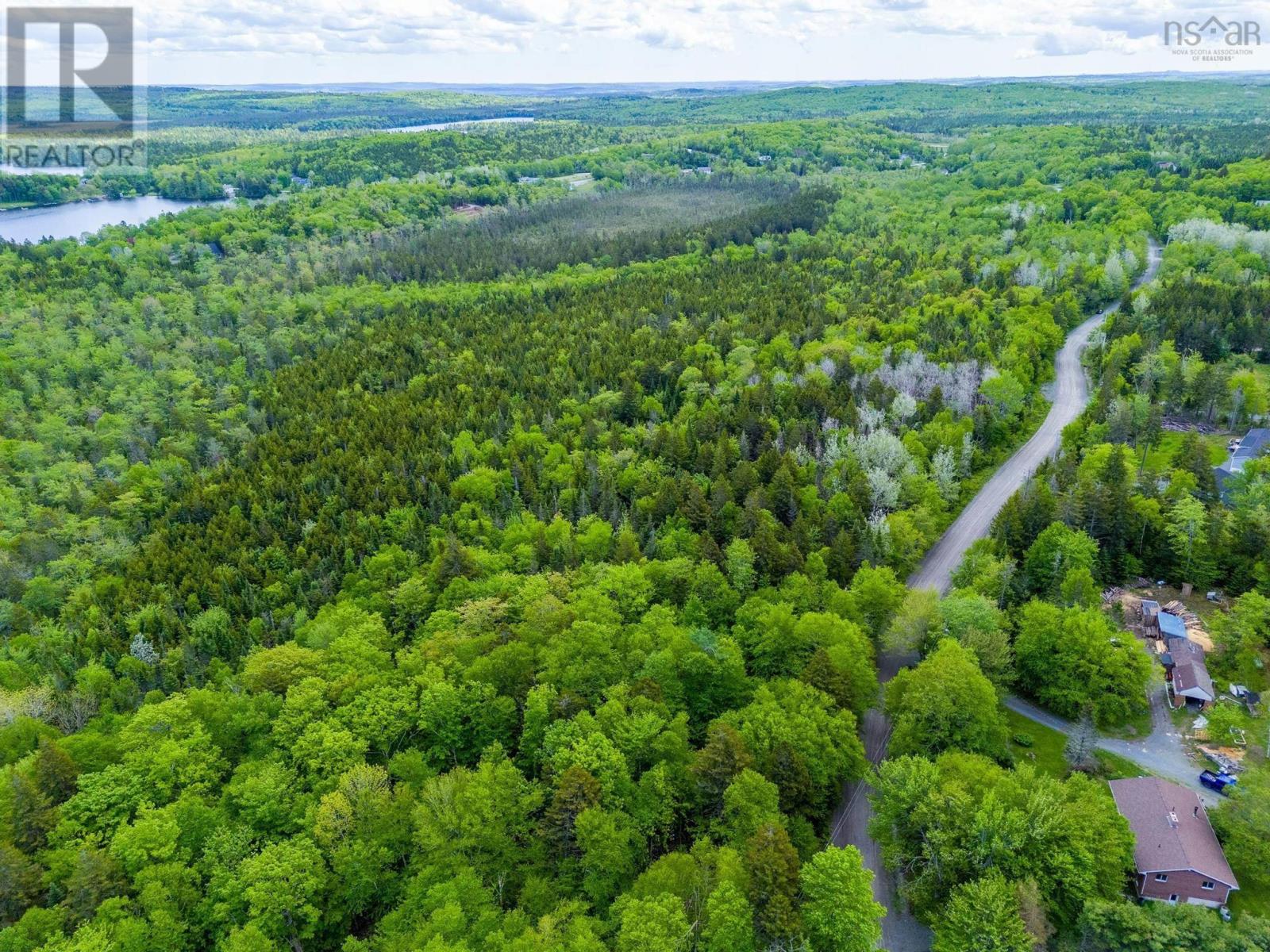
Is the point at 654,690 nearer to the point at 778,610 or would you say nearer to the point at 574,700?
the point at 574,700

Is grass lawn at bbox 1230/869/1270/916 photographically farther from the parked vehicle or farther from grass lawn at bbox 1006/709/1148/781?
grass lawn at bbox 1006/709/1148/781

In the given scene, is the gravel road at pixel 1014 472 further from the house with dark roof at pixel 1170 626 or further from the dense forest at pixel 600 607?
the house with dark roof at pixel 1170 626

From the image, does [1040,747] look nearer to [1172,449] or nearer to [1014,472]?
[1014,472]

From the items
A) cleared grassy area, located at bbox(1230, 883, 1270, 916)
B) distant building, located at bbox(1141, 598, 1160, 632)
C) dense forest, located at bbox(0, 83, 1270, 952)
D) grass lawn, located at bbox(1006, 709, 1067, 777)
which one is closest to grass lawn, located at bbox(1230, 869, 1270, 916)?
cleared grassy area, located at bbox(1230, 883, 1270, 916)

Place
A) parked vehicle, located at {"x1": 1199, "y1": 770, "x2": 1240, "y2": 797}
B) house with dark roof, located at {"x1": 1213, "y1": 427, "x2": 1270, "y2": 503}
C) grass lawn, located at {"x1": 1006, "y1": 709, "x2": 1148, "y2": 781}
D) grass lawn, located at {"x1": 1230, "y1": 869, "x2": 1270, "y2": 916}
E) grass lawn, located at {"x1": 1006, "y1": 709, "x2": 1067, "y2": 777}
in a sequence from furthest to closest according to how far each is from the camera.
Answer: house with dark roof, located at {"x1": 1213, "y1": 427, "x2": 1270, "y2": 503} < grass lawn, located at {"x1": 1006, "y1": 709, "x2": 1067, "y2": 777} < grass lawn, located at {"x1": 1006, "y1": 709, "x2": 1148, "y2": 781} < parked vehicle, located at {"x1": 1199, "y1": 770, "x2": 1240, "y2": 797} < grass lawn, located at {"x1": 1230, "y1": 869, "x2": 1270, "y2": 916}

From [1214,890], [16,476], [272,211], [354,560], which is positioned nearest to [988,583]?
[1214,890]
